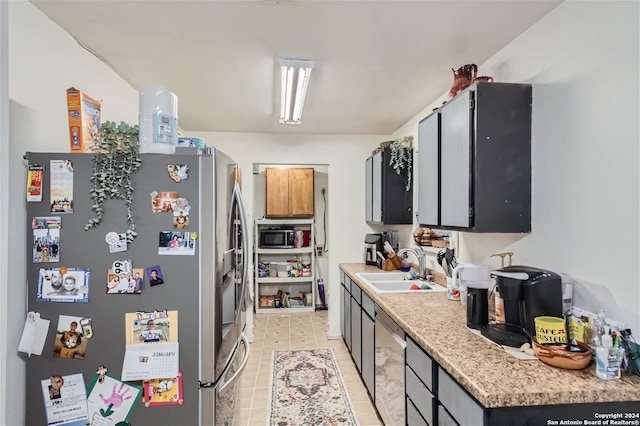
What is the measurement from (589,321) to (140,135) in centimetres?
215

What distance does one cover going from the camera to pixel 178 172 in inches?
59.3

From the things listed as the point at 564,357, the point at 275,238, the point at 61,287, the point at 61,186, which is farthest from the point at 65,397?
the point at 275,238

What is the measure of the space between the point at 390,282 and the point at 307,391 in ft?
3.96

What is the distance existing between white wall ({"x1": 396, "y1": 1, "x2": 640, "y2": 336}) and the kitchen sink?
0.97 meters

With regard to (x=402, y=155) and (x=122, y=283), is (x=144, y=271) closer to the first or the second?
(x=122, y=283)

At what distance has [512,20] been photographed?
70.7 inches

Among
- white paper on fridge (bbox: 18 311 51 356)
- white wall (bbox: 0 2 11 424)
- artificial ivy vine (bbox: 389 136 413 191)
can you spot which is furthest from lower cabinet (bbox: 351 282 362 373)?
white wall (bbox: 0 2 11 424)

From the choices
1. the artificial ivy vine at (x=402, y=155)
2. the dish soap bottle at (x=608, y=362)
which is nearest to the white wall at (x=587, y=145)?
the dish soap bottle at (x=608, y=362)

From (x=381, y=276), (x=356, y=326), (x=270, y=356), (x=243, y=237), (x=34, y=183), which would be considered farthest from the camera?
(x=270, y=356)

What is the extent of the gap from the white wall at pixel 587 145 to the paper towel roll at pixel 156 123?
186 cm

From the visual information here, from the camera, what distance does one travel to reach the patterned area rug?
2.57 metres

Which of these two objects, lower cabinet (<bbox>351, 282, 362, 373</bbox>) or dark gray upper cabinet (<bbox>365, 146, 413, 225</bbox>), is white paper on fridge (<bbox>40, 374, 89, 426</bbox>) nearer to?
lower cabinet (<bbox>351, 282, 362, 373</bbox>)

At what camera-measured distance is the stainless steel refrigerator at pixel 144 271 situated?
147 cm

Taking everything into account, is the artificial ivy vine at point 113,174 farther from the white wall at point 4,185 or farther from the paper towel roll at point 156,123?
the white wall at point 4,185
